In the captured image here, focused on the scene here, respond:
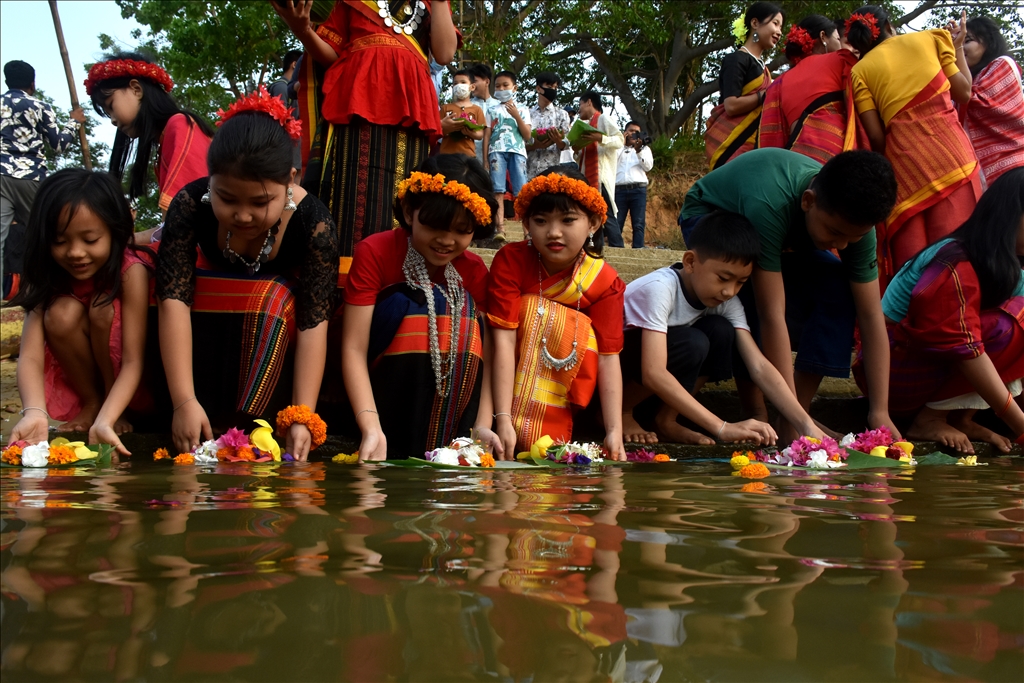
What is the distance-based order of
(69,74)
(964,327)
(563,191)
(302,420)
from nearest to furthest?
1. (302,420)
2. (563,191)
3. (964,327)
4. (69,74)

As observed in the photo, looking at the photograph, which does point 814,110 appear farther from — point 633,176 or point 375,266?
point 633,176

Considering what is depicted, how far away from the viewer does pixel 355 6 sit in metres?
4.19

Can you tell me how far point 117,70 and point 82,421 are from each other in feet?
5.55

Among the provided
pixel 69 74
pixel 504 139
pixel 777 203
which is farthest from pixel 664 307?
pixel 504 139

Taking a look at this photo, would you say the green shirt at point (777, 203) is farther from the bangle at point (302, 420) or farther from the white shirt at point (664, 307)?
the bangle at point (302, 420)

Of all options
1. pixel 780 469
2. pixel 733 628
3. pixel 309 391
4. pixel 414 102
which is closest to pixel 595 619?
pixel 733 628

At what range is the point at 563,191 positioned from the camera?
12.0 ft

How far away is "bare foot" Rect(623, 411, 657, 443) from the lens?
396 cm

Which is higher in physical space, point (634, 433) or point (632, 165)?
point (632, 165)

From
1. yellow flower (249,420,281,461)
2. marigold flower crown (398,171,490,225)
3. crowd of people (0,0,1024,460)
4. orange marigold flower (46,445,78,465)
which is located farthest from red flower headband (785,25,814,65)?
orange marigold flower (46,445,78,465)

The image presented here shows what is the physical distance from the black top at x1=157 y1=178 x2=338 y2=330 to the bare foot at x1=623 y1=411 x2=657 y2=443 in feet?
4.61

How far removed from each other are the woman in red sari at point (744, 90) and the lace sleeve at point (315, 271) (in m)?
2.82

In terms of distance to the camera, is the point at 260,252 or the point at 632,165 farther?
the point at 632,165

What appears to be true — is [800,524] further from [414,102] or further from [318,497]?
[414,102]
